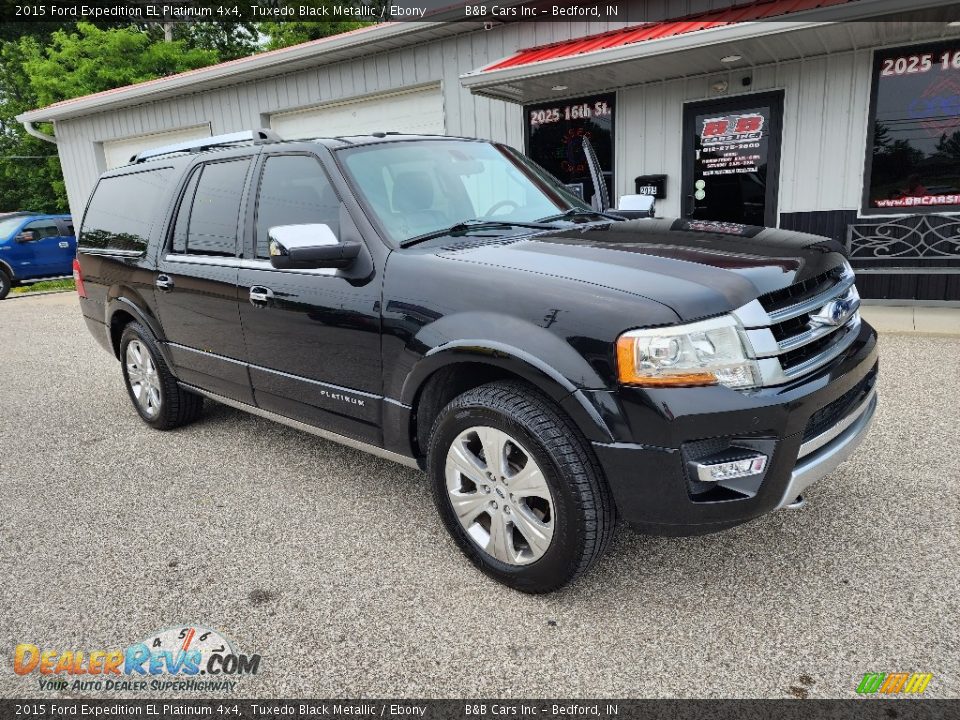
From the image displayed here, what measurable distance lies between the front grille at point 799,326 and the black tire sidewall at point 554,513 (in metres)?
0.79

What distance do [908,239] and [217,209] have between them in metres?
7.19

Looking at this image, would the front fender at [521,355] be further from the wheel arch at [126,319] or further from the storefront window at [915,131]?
the storefront window at [915,131]

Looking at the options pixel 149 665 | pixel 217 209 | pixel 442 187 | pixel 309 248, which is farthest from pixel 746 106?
pixel 149 665

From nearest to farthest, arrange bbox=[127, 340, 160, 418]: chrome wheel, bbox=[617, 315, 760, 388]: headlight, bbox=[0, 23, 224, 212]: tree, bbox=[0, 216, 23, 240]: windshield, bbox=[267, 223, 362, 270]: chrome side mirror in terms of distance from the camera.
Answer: bbox=[617, 315, 760, 388]: headlight, bbox=[267, 223, 362, 270]: chrome side mirror, bbox=[127, 340, 160, 418]: chrome wheel, bbox=[0, 216, 23, 240]: windshield, bbox=[0, 23, 224, 212]: tree

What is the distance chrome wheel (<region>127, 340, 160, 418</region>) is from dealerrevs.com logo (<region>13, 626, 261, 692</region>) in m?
2.44

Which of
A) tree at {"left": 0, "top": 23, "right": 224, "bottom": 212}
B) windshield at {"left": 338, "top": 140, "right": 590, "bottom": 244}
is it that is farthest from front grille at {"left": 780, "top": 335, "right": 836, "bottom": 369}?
tree at {"left": 0, "top": 23, "right": 224, "bottom": 212}

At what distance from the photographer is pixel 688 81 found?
8.29 metres

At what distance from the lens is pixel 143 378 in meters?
4.79

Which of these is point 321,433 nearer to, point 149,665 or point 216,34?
point 149,665

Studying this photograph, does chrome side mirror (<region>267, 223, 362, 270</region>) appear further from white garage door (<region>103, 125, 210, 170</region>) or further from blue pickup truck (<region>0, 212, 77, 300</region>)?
blue pickup truck (<region>0, 212, 77, 300</region>)

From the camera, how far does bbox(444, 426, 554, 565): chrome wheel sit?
8.26ft

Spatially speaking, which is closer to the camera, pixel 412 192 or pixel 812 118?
pixel 412 192

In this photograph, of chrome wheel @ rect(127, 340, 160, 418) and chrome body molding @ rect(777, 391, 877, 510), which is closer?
chrome body molding @ rect(777, 391, 877, 510)

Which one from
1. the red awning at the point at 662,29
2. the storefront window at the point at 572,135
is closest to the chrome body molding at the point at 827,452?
the red awning at the point at 662,29
